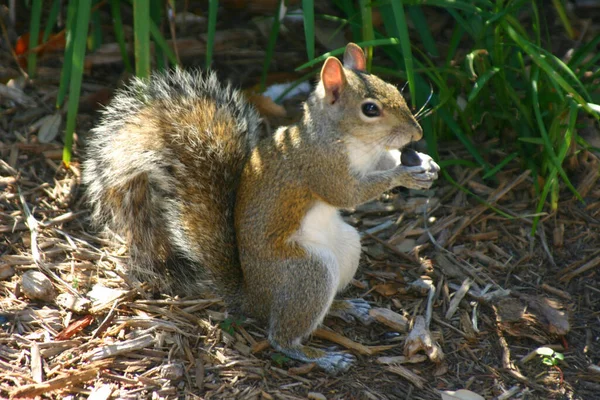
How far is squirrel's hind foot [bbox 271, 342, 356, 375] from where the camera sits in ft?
8.55

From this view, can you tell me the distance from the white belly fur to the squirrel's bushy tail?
277 mm

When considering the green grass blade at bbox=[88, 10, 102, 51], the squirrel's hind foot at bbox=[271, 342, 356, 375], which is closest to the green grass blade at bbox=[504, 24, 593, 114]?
the squirrel's hind foot at bbox=[271, 342, 356, 375]

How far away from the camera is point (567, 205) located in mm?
3199

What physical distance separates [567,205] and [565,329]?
0.64 metres

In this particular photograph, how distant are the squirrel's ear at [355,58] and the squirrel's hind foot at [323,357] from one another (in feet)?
3.32

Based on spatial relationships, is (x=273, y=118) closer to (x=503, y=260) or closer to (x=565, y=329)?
(x=503, y=260)

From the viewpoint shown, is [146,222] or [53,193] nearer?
[146,222]

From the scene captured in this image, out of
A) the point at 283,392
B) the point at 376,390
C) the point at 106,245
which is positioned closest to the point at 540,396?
the point at 376,390

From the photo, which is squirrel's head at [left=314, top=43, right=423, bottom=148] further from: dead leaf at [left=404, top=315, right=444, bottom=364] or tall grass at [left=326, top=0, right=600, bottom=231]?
dead leaf at [left=404, top=315, right=444, bottom=364]

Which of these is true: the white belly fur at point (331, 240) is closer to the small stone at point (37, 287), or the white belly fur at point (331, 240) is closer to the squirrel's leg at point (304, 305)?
the squirrel's leg at point (304, 305)

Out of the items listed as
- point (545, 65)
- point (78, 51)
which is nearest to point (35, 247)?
point (78, 51)

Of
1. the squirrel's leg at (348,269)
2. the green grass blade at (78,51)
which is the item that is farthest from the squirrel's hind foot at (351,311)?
the green grass blade at (78,51)

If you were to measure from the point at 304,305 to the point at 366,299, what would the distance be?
457 millimetres

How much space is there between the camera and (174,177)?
8.77ft
